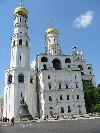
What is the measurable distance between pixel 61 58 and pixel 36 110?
13.0 meters

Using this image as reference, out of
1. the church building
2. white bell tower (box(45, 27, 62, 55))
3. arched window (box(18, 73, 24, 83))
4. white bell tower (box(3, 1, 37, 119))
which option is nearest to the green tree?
the church building

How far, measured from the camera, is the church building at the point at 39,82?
47875 millimetres

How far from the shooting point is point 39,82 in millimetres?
51406

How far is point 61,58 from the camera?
54.9 meters

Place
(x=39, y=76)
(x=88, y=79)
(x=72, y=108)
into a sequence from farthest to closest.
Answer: (x=88, y=79) → (x=39, y=76) → (x=72, y=108)

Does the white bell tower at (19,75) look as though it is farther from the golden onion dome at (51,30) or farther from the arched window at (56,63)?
the golden onion dome at (51,30)

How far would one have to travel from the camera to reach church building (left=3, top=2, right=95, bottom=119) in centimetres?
4788

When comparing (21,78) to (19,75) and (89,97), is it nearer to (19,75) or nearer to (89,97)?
(19,75)

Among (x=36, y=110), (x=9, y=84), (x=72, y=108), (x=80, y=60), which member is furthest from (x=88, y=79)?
(x=9, y=84)

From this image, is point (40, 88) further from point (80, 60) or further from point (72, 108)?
point (80, 60)

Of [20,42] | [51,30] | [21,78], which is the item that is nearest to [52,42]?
[51,30]

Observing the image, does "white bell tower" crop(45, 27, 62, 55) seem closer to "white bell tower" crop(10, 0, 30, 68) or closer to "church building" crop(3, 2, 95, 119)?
"church building" crop(3, 2, 95, 119)

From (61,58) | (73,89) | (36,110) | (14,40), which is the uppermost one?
(14,40)

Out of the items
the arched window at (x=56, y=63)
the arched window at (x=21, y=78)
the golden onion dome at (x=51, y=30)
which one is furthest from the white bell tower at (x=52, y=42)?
the arched window at (x=21, y=78)
